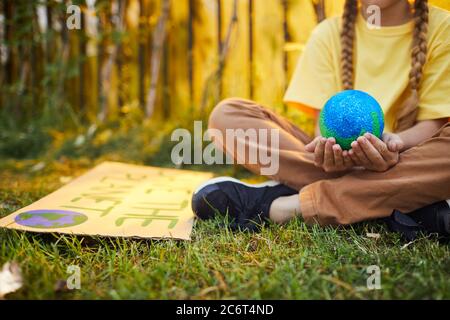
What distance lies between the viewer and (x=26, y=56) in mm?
3941

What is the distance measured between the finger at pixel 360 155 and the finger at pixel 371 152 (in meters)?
0.01

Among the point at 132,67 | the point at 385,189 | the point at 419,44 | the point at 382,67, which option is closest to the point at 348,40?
the point at 382,67

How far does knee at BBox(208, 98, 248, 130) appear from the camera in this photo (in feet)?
6.51

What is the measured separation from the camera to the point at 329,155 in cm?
166

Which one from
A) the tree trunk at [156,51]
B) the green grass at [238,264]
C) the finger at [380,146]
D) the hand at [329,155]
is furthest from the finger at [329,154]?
the tree trunk at [156,51]

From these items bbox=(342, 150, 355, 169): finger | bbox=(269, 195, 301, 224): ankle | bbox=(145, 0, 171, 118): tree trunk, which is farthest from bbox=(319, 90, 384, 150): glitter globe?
bbox=(145, 0, 171, 118): tree trunk

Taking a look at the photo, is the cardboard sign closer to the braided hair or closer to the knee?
the knee

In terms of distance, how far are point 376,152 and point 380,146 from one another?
0.08 feet

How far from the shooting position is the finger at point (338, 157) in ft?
5.27

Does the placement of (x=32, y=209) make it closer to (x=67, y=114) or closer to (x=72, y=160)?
(x=72, y=160)

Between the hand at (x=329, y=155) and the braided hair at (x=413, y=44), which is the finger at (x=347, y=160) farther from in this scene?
the braided hair at (x=413, y=44)

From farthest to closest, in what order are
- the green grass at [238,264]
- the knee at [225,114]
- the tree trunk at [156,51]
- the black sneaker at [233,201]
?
the tree trunk at [156,51]
the knee at [225,114]
the black sneaker at [233,201]
the green grass at [238,264]

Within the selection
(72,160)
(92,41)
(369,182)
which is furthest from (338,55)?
(92,41)
